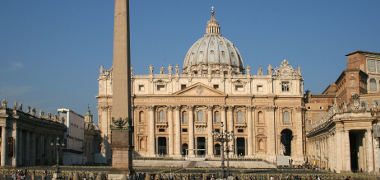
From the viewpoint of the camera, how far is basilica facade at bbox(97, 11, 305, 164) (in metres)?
92.9

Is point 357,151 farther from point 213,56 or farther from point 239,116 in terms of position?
point 213,56

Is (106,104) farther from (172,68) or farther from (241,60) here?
(241,60)

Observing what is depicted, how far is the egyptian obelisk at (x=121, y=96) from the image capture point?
33375 mm

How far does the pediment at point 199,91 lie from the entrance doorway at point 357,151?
33792 mm

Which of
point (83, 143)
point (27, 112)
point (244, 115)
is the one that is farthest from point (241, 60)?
point (27, 112)

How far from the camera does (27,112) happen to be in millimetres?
67938

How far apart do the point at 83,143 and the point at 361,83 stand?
46808 millimetres

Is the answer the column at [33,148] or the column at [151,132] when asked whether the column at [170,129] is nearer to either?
the column at [151,132]

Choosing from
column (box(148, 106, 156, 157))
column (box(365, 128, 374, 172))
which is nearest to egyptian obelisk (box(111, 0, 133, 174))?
column (box(365, 128, 374, 172))

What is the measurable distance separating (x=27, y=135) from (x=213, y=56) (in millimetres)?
71039

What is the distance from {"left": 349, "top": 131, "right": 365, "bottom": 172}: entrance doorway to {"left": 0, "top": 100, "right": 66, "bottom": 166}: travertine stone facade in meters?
34.9

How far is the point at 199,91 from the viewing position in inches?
3679

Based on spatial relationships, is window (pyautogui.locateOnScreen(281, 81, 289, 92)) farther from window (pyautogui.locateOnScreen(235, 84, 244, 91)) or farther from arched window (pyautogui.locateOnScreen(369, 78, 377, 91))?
arched window (pyautogui.locateOnScreen(369, 78, 377, 91))

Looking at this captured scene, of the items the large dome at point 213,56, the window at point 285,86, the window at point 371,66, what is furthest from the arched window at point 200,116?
the large dome at point 213,56
